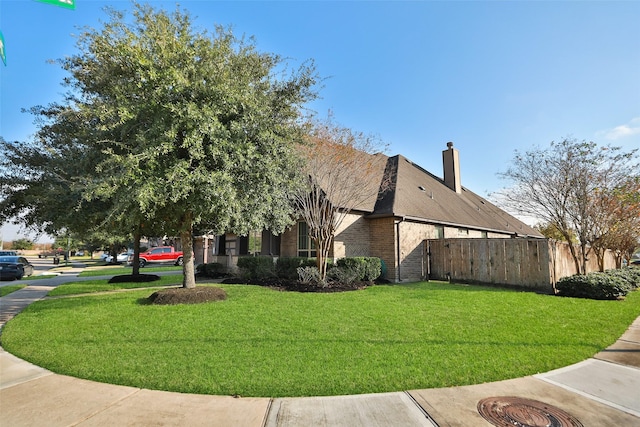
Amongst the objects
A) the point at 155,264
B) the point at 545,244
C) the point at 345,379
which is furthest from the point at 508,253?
the point at 155,264

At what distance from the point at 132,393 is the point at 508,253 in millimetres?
12570

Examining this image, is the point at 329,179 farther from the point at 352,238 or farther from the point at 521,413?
the point at 521,413

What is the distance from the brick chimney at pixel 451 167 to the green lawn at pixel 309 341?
46.8 ft

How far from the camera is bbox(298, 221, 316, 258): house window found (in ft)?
48.0

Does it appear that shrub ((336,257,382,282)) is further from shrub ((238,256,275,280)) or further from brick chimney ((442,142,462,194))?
brick chimney ((442,142,462,194))

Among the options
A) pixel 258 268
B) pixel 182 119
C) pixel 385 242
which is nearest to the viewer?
pixel 182 119

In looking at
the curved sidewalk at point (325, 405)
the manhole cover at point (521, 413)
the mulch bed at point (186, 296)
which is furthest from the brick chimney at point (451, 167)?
the manhole cover at point (521, 413)

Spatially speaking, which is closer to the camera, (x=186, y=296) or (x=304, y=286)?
(x=186, y=296)

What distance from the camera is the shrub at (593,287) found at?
967 cm

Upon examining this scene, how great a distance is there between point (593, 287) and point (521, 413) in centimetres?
952

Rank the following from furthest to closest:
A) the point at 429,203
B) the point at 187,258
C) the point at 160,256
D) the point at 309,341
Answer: the point at 160,256 < the point at 429,203 < the point at 187,258 < the point at 309,341

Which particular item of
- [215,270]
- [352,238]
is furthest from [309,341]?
[215,270]

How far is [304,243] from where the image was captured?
15.0 meters

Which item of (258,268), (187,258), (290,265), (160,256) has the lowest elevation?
(160,256)
